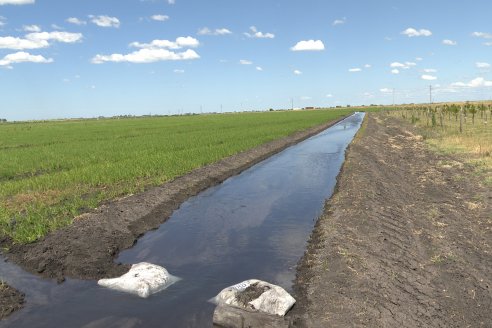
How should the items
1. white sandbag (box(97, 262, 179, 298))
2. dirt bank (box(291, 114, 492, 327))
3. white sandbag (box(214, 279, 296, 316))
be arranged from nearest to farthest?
dirt bank (box(291, 114, 492, 327)) → white sandbag (box(214, 279, 296, 316)) → white sandbag (box(97, 262, 179, 298))

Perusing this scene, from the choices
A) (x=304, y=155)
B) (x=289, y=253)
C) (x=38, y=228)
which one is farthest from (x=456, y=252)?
(x=304, y=155)

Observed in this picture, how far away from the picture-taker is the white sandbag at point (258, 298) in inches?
237

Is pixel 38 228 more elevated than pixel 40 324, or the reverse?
pixel 38 228

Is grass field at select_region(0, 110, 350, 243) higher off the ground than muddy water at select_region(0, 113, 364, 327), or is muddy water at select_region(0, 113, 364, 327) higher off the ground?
grass field at select_region(0, 110, 350, 243)

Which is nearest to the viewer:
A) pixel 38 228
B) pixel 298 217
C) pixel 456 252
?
pixel 456 252

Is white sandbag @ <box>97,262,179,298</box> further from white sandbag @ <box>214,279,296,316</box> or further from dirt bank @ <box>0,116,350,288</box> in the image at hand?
white sandbag @ <box>214,279,296,316</box>

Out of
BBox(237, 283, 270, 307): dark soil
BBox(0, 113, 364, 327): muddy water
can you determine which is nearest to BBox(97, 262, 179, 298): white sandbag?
BBox(0, 113, 364, 327): muddy water

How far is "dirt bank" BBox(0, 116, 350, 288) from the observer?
8148 millimetres

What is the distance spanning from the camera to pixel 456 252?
302 inches

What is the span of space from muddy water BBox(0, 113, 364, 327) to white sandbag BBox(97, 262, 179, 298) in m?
0.14

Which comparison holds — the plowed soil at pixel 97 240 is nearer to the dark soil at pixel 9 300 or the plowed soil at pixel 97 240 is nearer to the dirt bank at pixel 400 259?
the dark soil at pixel 9 300

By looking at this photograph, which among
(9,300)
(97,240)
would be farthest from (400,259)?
(9,300)

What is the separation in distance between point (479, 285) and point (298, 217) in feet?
19.4

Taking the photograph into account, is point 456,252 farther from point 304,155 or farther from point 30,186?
point 304,155
